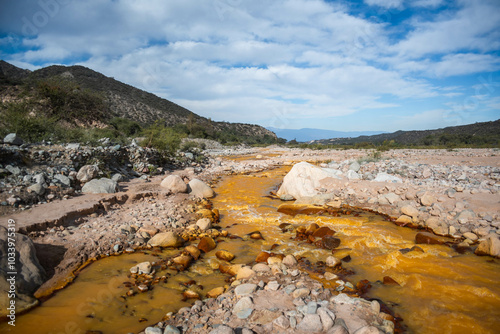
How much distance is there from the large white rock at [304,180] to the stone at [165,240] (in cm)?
490

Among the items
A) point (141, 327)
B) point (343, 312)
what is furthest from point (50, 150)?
point (343, 312)

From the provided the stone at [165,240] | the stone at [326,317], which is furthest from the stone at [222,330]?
the stone at [165,240]

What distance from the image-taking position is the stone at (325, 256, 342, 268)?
4320mm

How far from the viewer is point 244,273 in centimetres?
391

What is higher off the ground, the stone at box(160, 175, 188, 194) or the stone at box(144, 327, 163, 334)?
the stone at box(160, 175, 188, 194)

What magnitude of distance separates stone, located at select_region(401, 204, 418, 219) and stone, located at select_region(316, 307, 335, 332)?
4.88 meters

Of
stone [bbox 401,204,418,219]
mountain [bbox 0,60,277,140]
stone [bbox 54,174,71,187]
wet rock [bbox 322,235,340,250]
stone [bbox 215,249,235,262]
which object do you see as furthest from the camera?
mountain [bbox 0,60,277,140]

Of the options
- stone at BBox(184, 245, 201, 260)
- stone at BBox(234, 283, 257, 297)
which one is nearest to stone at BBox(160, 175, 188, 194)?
stone at BBox(184, 245, 201, 260)

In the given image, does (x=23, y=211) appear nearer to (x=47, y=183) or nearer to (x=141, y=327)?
Answer: (x=47, y=183)

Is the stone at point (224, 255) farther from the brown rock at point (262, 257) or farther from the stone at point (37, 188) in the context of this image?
the stone at point (37, 188)

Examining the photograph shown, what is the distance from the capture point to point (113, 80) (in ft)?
174

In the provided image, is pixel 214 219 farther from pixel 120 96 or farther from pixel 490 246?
pixel 120 96

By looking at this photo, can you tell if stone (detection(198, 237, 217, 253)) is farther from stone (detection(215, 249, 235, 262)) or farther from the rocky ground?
the rocky ground

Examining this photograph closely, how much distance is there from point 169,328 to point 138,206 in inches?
192
